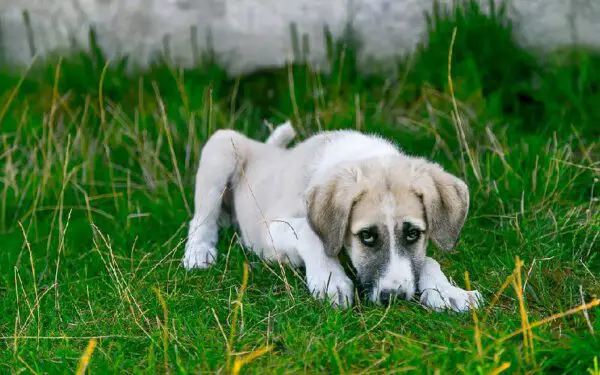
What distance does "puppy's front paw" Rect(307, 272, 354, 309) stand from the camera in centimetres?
448

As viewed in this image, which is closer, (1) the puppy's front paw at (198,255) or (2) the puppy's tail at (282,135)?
(1) the puppy's front paw at (198,255)

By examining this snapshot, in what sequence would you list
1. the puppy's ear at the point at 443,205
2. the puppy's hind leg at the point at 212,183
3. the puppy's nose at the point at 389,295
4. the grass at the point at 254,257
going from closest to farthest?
the grass at the point at 254,257 → the puppy's nose at the point at 389,295 → the puppy's ear at the point at 443,205 → the puppy's hind leg at the point at 212,183

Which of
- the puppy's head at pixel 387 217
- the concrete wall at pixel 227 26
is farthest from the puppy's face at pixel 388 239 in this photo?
the concrete wall at pixel 227 26

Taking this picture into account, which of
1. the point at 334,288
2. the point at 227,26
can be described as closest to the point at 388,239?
the point at 334,288

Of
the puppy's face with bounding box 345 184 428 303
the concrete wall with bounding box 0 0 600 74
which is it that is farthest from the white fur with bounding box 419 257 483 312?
the concrete wall with bounding box 0 0 600 74

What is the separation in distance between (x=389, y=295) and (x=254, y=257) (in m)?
1.23

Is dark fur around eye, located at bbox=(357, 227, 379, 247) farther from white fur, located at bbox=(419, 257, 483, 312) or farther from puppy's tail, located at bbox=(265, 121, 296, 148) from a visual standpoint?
puppy's tail, located at bbox=(265, 121, 296, 148)

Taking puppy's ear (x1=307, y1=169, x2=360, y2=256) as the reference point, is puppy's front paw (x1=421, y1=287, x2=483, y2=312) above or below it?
below

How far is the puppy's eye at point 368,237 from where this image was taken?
442cm

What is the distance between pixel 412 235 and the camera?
4.46 metres

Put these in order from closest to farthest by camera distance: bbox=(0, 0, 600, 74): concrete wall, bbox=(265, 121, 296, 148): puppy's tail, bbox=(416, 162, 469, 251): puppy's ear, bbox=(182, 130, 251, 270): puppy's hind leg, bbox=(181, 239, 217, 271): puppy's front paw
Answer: bbox=(416, 162, 469, 251): puppy's ear < bbox=(181, 239, 217, 271): puppy's front paw < bbox=(182, 130, 251, 270): puppy's hind leg < bbox=(265, 121, 296, 148): puppy's tail < bbox=(0, 0, 600, 74): concrete wall

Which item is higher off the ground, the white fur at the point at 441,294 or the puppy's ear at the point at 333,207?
the puppy's ear at the point at 333,207

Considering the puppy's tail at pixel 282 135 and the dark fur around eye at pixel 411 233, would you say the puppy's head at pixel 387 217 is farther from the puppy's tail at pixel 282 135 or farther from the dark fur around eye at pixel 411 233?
the puppy's tail at pixel 282 135

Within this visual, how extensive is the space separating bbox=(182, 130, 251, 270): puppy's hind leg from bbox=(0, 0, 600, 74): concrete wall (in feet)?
5.77
